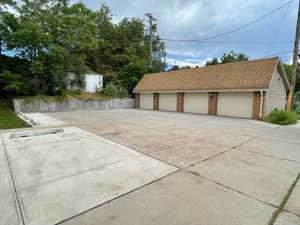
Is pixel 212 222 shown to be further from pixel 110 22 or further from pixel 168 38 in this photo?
pixel 110 22

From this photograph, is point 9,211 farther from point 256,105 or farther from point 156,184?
point 256,105

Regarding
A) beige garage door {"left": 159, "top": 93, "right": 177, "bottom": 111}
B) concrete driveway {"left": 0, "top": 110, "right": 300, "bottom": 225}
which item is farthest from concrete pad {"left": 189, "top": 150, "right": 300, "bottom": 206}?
beige garage door {"left": 159, "top": 93, "right": 177, "bottom": 111}

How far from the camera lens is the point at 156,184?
2.62m

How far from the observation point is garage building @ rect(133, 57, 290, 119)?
10.9m

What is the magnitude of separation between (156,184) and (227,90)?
1130 cm

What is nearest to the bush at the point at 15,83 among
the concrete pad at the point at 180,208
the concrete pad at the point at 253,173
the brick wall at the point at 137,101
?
the brick wall at the point at 137,101

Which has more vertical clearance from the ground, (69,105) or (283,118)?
(69,105)

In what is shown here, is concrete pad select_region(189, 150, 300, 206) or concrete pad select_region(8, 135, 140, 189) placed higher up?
concrete pad select_region(8, 135, 140, 189)

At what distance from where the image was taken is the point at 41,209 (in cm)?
196

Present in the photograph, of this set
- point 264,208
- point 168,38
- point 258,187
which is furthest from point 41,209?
point 168,38

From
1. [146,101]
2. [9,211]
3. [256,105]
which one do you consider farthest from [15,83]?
[256,105]

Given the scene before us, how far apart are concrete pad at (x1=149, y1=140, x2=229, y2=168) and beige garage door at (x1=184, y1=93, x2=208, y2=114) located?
9.37 meters

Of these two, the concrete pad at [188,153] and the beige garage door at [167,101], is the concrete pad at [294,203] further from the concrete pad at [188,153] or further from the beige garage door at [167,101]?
the beige garage door at [167,101]

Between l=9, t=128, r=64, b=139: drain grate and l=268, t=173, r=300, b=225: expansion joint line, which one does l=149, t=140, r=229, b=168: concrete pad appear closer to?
l=268, t=173, r=300, b=225: expansion joint line
